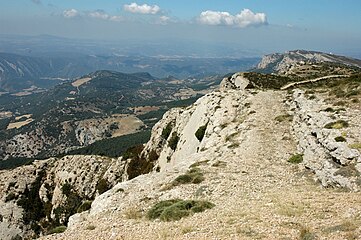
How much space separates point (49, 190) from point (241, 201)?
73.2 meters

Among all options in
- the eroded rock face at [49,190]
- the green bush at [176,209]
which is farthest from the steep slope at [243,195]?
the eroded rock face at [49,190]

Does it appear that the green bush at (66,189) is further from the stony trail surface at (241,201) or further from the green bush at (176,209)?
the green bush at (176,209)

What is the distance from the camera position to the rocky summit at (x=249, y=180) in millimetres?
18234

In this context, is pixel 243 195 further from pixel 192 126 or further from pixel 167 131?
pixel 167 131

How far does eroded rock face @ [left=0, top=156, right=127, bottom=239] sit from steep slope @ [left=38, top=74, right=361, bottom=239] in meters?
37.3

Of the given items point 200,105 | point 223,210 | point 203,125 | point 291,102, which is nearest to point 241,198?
point 223,210

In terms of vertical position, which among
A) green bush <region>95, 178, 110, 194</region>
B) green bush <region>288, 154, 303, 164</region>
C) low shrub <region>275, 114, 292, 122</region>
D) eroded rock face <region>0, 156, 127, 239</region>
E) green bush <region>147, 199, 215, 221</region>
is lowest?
eroded rock face <region>0, 156, 127, 239</region>

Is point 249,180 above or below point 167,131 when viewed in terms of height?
above

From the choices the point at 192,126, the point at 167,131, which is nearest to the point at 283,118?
the point at 192,126

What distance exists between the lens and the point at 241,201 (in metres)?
22.2

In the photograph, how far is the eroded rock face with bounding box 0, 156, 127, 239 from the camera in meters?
74.1

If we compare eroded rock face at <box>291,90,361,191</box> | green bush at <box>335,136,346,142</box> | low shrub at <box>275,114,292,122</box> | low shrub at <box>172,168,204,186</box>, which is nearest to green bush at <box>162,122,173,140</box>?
low shrub at <box>275,114,292,122</box>

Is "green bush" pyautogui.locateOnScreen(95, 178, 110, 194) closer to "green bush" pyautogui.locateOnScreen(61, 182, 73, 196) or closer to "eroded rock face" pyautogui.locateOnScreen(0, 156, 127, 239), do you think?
"eroded rock face" pyautogui.locateOnScreen(0, 156, 127, 239)

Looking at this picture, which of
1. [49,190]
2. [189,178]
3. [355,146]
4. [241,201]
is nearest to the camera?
[241,201]
